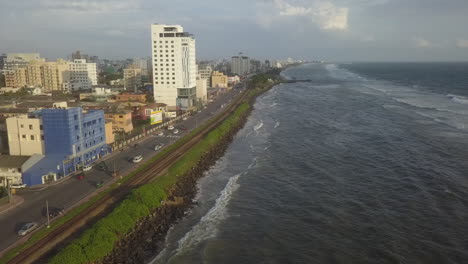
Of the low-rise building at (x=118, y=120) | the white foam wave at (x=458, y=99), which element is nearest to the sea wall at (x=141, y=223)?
the low-rise building at (x=118, y=120)

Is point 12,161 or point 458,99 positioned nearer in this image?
point 12,161

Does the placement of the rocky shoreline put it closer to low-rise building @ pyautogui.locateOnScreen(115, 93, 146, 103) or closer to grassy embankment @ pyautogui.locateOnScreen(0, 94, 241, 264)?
grassy embankment @ pyautogui.locateOnScreen(0, 94, 241, 264)

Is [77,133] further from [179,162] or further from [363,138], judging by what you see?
[363,138]

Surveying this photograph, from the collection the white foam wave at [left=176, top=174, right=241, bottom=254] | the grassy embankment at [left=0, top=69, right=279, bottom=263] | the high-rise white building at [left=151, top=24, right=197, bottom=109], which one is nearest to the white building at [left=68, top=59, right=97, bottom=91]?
the high-rise white building at [left=151, top=24, right=197, bottom=109]

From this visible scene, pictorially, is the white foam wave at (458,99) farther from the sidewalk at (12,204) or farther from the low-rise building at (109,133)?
the sidewalk at (12,204)

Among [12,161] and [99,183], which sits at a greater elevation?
[12,161]

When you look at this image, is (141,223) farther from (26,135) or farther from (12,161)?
(26,135)

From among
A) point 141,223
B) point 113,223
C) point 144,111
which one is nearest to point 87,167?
point 141,223
